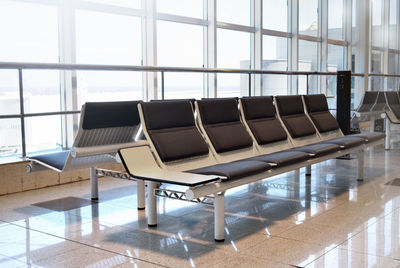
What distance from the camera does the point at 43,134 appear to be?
5.77 meters

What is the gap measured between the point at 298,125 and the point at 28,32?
319cm

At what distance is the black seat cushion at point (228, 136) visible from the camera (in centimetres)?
414

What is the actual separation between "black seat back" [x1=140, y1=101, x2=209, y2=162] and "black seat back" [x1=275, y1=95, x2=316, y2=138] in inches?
56.9

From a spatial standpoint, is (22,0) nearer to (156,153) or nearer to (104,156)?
(104,156)

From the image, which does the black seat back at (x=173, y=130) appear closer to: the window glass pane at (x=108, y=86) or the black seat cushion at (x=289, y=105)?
the black seat cushion at (x=289, y=105)

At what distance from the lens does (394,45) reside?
49.1 ft

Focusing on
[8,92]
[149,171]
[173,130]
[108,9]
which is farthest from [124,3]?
[149,171]

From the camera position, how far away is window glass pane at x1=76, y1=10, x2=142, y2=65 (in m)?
6.25

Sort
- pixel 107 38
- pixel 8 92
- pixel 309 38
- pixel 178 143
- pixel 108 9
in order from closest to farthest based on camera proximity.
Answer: pixel 178 143 < pixel 8 92 < pixel 108 9 < pixel 107 38 < pixel 309 38

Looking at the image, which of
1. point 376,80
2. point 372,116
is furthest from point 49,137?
point 376,80

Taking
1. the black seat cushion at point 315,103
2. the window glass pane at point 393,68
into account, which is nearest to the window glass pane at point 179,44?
the black seat cushion at point 315,103

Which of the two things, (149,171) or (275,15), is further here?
(275,15)

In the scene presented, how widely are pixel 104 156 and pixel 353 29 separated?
1020 centimetres

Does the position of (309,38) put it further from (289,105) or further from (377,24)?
(289,105)
